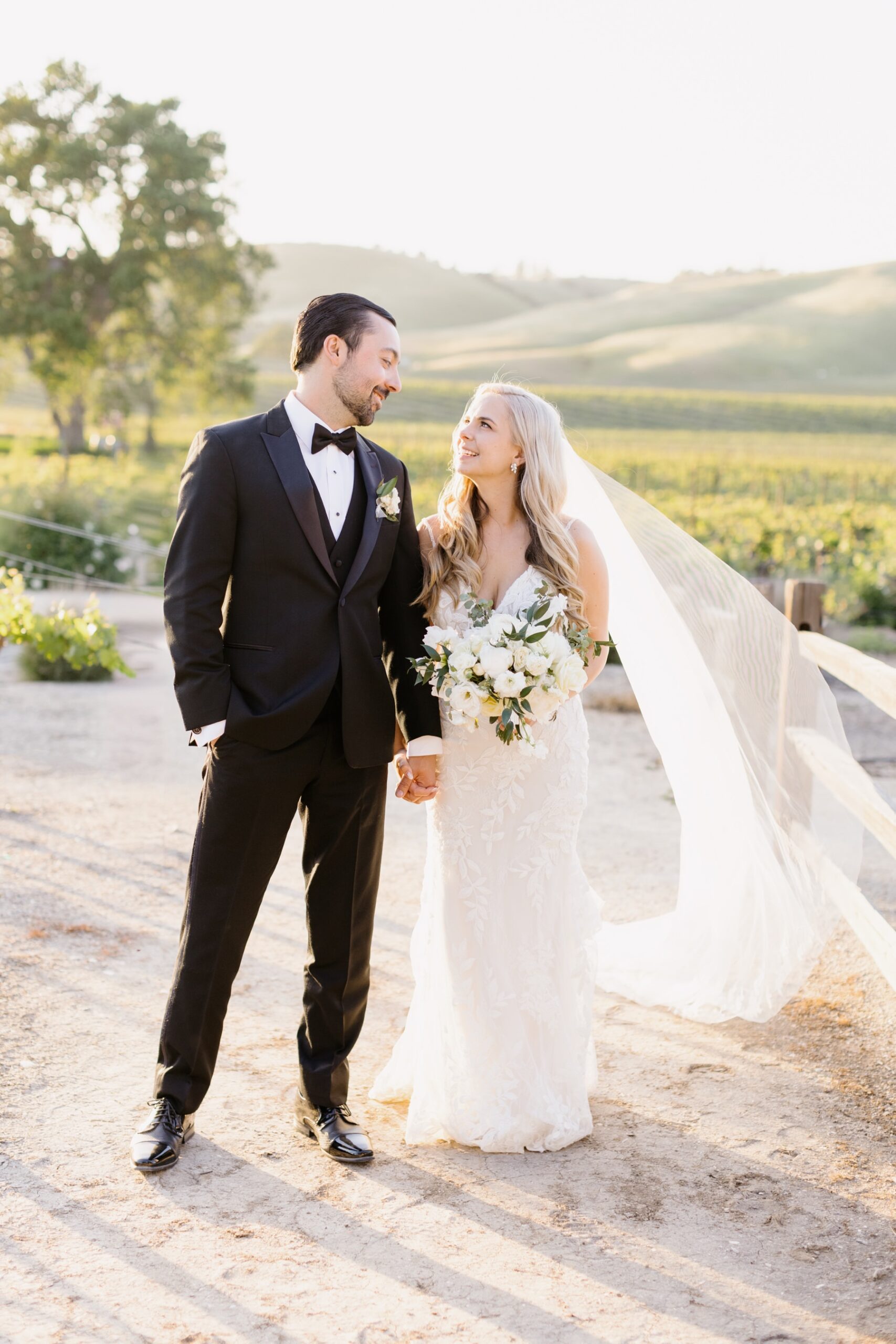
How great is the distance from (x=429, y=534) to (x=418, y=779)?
0.75 metres

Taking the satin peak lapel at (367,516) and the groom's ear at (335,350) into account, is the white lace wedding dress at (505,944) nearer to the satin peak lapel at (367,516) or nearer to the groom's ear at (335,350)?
the satin peak lapel at (367,516)

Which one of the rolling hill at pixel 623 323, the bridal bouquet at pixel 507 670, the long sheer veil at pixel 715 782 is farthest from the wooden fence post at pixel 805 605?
the rolling hill at pixel 623 323

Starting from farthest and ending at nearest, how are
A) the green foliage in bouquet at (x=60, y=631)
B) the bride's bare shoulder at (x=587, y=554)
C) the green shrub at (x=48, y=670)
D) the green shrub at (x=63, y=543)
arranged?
the green shrub at (x=63, y=543) → the green shrub at (x=48, y=670) → the green foliage in bouquet at (x=60, y=631) → the bride's bare shoulder at (x=587, y=554)

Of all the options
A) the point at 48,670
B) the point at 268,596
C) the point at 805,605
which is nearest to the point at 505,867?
the point at 268,596

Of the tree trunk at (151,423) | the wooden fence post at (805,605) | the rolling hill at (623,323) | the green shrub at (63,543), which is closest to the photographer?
the wooden fence post at (805,605)

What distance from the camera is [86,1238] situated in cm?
286

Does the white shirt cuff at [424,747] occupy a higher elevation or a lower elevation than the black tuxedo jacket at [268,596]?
lower

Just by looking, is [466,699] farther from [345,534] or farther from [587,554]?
[587,554]

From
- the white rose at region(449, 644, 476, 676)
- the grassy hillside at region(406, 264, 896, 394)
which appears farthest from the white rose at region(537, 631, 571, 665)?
the grassy hillside at region(406, 264, 896, 394)

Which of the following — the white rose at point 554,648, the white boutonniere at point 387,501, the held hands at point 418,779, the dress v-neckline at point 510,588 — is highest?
the white boutonniere at point 387,501

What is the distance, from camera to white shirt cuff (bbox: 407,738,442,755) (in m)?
3.41

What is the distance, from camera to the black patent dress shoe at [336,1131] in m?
3.30

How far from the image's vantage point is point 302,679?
3146 mm

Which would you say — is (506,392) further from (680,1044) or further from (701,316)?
(701,316)
